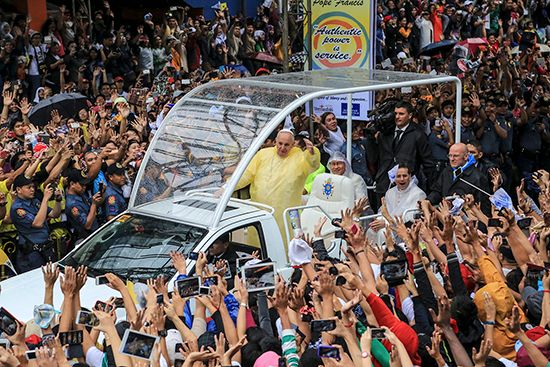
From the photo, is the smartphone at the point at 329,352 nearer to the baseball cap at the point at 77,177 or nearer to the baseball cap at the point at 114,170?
the baseball cap at the point at 114,170

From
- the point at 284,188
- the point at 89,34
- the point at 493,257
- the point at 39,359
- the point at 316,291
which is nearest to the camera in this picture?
the point at 39,359

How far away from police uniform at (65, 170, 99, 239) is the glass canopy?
3.25ft

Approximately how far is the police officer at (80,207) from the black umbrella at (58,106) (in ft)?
12.9

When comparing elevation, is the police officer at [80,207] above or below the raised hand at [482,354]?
below

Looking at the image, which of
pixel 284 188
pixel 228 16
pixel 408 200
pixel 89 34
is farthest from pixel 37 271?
pixel 228 16

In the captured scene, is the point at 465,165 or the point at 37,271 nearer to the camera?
the point at 37,271

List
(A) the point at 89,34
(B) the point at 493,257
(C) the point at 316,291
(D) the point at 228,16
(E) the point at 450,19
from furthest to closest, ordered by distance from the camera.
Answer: (E) the point at 450,19 < (D) the point at 228,16 < (A) the point at 89,34 < (B) the point at 493,257 < (C) the point at 316,291

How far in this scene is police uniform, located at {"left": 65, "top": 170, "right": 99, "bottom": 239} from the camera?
34.1 feet

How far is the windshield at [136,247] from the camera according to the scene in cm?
860

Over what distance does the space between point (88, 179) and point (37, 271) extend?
1.94 meters

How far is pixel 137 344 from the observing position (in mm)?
5324

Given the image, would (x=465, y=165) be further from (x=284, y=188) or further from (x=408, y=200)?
(x=284, y=188)

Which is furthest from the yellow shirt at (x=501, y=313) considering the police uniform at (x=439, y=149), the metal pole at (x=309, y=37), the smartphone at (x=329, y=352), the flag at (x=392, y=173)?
the metal pole at (x=309, y=37)

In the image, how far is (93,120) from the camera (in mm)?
13617
